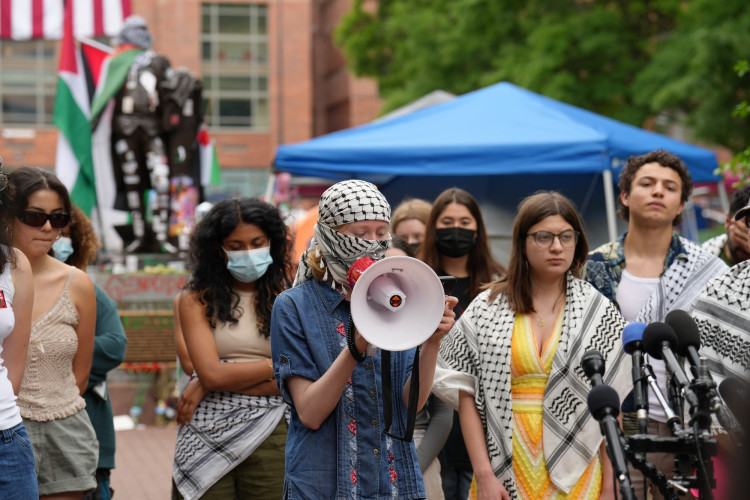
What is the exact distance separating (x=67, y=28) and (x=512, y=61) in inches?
468

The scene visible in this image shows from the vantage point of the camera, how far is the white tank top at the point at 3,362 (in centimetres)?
359

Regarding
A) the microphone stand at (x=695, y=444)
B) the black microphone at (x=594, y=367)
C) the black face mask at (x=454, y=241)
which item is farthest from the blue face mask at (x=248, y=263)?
the microphone stand at (x=695, y=444)

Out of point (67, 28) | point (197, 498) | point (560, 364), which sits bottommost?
point (197, 498)

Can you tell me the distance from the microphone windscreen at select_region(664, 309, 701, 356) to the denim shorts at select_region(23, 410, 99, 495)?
8.86ft

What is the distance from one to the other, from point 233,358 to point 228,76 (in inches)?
1771

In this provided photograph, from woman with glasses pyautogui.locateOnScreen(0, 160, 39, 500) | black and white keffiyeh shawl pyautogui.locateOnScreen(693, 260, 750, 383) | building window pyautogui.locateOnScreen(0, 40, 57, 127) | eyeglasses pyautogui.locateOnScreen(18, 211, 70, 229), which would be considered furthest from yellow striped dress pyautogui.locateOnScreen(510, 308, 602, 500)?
building window pyautogui.locateOnScreen(0, 40, 57, 127)

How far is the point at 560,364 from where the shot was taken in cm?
418

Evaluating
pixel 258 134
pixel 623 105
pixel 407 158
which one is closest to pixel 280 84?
pixel 258 134

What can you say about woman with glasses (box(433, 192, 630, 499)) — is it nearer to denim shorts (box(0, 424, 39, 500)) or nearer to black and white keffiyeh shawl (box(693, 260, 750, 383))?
black and white keffiyeh shawl (box(693, 260, 750, 383))

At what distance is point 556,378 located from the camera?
417cm

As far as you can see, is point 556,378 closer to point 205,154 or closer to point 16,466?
point 16,466

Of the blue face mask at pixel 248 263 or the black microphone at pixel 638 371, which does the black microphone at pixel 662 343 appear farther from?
the blue face mask at pixel 248 263

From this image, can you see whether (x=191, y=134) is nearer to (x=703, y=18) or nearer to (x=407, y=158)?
(x=407, y=158)

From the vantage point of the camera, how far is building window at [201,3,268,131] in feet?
157
